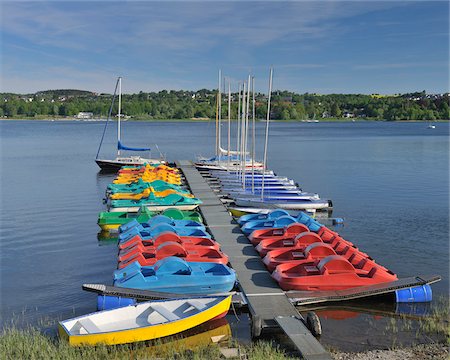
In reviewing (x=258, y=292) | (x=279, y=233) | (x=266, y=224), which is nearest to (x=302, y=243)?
(x=279, y=233)

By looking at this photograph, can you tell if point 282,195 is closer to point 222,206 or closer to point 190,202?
point 222,206

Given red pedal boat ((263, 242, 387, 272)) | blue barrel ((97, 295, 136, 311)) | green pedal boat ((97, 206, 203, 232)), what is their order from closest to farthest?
blue barrel ((97, 295, 136, 311))
red pedal boat ((263, 242, 387, 272))
green pedal boat ((97, 206, 203, 232))

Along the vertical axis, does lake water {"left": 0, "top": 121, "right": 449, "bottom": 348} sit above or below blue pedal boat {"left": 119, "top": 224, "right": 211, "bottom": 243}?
below

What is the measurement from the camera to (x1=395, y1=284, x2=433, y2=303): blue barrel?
1501 cm

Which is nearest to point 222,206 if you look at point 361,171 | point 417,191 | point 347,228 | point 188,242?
point 347,228

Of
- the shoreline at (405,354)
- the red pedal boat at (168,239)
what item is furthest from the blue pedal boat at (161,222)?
the shoreline at (405,354)

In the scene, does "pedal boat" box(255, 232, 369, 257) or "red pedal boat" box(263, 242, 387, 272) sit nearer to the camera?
"red pedal boat" box(263, 242, 387, 272)

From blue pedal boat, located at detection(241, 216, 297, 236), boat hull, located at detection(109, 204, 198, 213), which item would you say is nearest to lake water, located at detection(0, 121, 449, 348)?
boat hull, located at detection(109, 204, 198, 213)

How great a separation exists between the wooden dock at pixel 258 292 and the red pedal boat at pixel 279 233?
312 millimetres

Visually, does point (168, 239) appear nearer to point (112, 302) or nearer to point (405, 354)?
point (112, 302)

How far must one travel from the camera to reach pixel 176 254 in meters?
16.6

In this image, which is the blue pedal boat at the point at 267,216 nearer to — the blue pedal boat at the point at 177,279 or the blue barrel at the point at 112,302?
the blue pedal boat at the point at 177,279

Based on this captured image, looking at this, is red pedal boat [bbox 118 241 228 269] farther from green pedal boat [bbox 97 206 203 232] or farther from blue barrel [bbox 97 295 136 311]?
green pedal boat [bbox 97 206 203 232]

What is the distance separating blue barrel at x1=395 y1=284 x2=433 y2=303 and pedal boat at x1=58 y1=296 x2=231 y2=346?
4.85m
